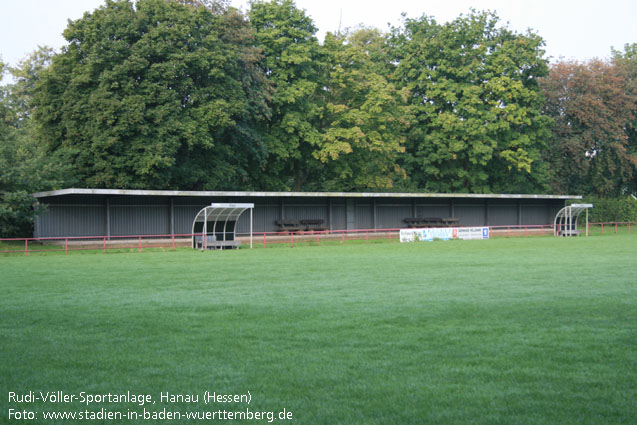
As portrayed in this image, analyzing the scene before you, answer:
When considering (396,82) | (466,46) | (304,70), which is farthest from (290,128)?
(466,46)

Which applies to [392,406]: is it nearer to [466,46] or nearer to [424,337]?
[424,337]

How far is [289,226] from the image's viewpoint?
121 ft

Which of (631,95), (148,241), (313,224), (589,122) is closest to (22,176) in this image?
(148,241)

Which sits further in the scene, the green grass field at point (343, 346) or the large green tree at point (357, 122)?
the large green tree at point (357, 122)

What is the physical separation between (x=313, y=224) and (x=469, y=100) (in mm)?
19303

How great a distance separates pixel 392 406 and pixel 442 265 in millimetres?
13867

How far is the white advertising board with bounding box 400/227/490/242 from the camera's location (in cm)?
3569

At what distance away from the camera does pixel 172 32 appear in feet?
114

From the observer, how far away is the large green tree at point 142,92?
33.6 metres

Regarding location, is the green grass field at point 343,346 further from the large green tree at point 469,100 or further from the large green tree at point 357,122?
the large green tree at point 469,100

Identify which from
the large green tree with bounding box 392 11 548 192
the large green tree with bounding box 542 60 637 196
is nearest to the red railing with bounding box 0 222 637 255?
the large green tree with bounding box 392 11 548 192

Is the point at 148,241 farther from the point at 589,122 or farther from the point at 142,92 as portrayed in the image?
the point at 589,122

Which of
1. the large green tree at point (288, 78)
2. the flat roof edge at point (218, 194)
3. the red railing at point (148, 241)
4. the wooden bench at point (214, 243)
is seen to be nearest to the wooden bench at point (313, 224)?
the red railing at point (148, 241)

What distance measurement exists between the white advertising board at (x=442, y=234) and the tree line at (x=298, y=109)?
919 cm
